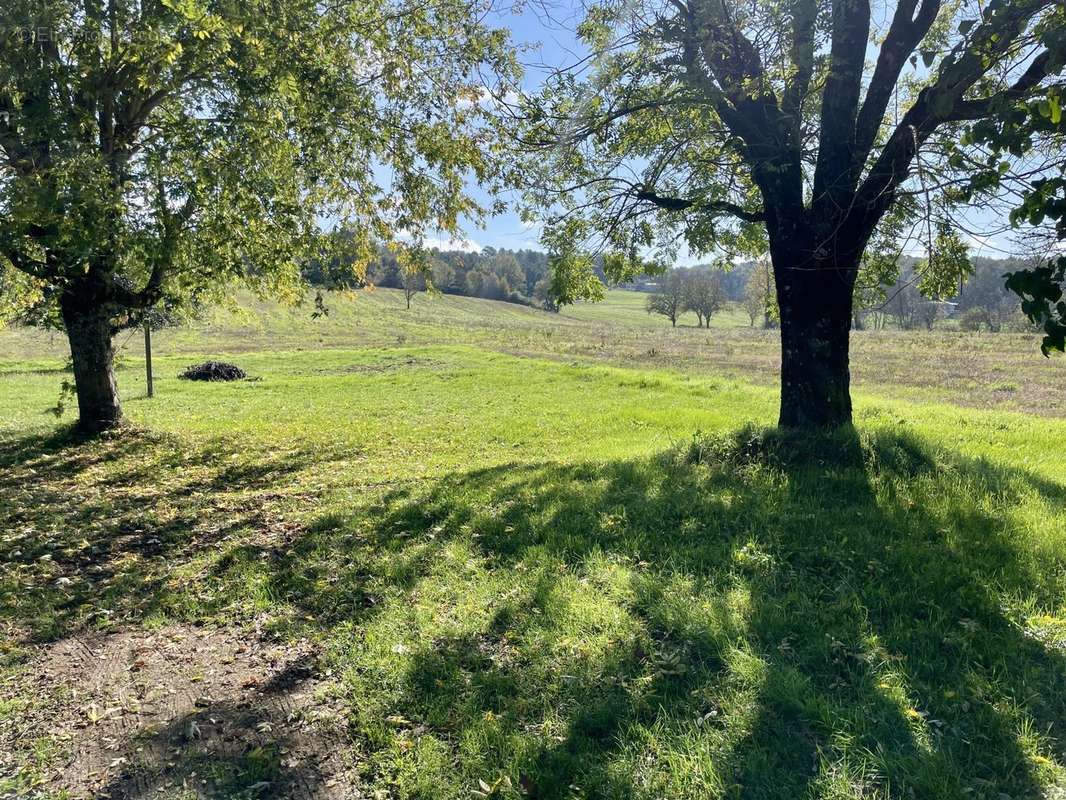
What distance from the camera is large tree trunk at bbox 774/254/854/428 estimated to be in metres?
8.00

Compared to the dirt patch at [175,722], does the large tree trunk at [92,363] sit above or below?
above

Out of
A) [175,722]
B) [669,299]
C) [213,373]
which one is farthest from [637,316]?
[175,722]

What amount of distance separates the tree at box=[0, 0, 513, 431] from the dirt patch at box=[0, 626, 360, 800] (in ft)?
17.9

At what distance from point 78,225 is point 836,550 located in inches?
360

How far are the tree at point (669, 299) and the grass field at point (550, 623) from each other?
79.0 meters

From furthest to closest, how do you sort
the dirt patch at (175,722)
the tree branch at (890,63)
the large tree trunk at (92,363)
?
the large tree trunk at (92,363) → the tree branch at (890,63) → the dirt patch at (175,722)

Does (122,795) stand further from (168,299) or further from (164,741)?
(168,299)

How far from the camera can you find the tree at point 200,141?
7355 millimetres

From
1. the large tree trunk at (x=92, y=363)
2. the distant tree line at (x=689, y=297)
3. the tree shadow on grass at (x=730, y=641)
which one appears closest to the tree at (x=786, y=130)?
the tree shadow on grass at (x=730, y=641)

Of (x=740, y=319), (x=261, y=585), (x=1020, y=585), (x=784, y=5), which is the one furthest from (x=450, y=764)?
(x=740, y=319)

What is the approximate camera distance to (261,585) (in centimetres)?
554

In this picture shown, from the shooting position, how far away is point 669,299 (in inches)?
3447

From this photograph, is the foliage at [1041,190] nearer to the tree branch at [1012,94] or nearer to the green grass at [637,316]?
the tree branch at [1012,94]

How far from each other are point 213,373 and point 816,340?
26.1 m
